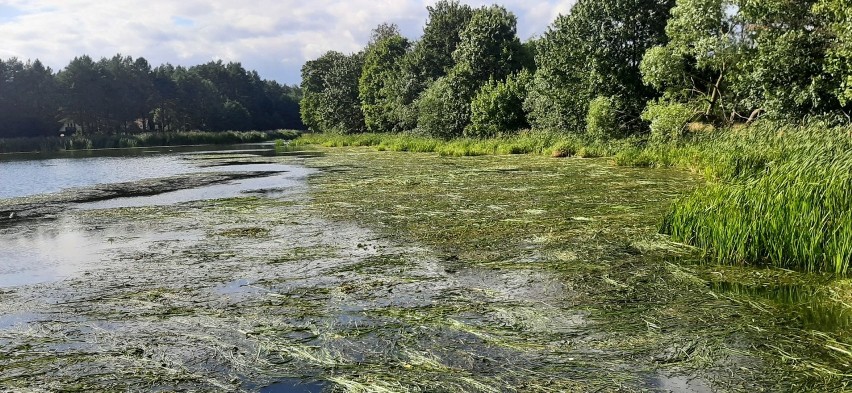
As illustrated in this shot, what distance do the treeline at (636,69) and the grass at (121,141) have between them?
28.5 metres

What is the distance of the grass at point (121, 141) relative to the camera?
4947cm

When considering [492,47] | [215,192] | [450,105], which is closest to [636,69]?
[492,47]

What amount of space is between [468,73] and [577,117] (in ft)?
35.7

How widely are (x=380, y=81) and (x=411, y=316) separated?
1872 inches

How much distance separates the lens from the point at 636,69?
23719 millimetres

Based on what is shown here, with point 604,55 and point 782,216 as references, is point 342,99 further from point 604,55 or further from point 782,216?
point 782,216

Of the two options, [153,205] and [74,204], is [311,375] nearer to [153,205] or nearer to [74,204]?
[153,205]

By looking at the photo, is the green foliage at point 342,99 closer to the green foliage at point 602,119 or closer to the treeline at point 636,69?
the treeline at point 636,69

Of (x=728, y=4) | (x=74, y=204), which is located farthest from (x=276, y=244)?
(x=728, y=4)

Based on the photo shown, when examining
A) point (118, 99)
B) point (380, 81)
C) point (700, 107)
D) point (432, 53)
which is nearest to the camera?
point (700, 107)

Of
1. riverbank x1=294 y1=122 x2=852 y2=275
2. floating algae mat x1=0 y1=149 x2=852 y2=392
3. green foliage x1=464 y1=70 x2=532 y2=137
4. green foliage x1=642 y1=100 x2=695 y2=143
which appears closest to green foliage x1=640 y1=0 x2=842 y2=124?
green foliage x1=642 y1=100 x2=695 y2=143

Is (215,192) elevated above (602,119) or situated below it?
below

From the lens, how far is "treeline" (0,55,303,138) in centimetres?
6525

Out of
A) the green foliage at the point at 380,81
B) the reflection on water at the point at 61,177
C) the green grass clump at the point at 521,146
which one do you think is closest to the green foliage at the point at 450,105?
the green grass clump at the point at 521,146
